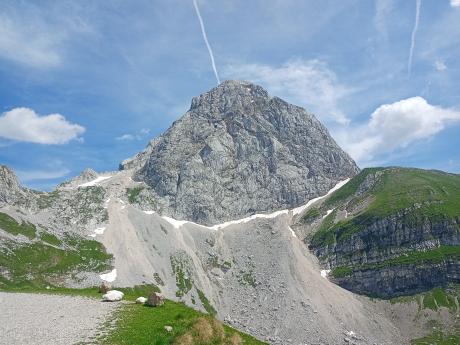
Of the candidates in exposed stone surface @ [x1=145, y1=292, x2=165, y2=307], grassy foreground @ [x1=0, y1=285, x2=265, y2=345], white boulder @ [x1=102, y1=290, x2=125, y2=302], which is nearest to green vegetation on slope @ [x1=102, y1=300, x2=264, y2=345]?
grassy foreground @ [x1=0, y1=285, x2=265, y2=345]

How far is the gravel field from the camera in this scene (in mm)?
A: 32500

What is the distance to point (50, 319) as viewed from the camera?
37938 millimetres

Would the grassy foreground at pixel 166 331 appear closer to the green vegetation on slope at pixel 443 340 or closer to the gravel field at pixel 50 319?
the gravel field at pixel 50 319

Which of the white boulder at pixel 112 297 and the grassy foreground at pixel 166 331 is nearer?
the grassy foreground at pixel 166 331

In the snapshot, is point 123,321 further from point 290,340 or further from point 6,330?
point 290,340

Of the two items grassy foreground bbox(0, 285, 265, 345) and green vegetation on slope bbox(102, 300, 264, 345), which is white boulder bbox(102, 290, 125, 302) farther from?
green vegetation on slope bbox(102, 300, 264, 345)

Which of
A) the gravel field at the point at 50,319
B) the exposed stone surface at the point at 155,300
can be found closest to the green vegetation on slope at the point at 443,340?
the exposed stone surface at the point at 155,300

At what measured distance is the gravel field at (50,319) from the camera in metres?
32.5

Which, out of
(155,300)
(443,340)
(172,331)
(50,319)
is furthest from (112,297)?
(443,340)

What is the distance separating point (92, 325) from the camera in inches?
1398

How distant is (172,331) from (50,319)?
1233cm

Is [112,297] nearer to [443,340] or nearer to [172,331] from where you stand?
[172,331]

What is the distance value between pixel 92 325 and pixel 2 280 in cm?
18378

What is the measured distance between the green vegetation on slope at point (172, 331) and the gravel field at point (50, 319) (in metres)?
2.27
